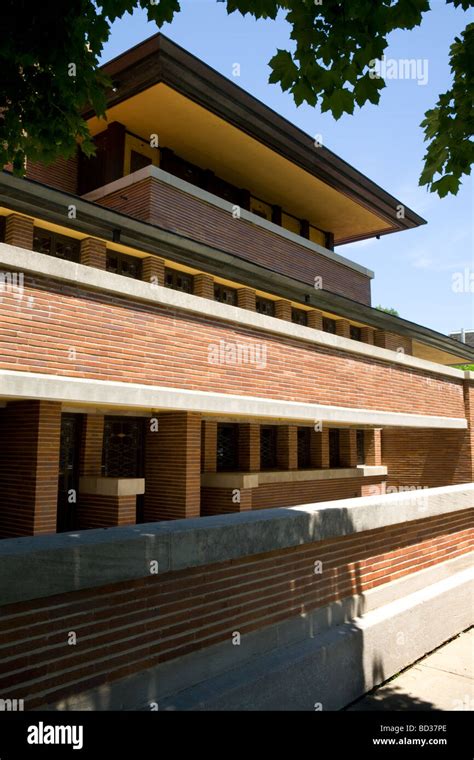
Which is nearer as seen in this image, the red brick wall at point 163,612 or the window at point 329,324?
→ the red brick wall at point 163,612

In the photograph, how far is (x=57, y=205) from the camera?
29.3 feet

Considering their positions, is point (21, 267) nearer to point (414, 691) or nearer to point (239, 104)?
point (414, 691)

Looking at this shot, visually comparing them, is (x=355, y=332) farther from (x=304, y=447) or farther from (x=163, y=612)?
(x=163, y=612)

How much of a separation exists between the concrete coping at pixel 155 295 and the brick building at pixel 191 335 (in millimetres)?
33

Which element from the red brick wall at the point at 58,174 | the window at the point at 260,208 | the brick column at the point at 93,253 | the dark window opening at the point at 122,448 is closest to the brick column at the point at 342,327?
the window at the point at 260,208

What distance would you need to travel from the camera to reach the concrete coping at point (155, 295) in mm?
6504

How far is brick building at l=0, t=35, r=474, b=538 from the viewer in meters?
7.36

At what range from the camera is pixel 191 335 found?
8.57 meters

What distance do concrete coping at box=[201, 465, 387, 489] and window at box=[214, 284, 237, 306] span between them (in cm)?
406

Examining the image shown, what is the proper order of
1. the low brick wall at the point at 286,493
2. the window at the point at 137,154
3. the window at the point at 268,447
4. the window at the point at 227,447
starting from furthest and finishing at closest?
the window at the point at 268,447 < the window at the point at 227,447 < the window at the point at 137,154 < the low brick wall at the point at 286,493

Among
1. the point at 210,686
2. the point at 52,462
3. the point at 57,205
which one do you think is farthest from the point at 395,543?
the point at 57,205

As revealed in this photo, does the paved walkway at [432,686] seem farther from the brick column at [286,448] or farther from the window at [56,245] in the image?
the window at [56,245]

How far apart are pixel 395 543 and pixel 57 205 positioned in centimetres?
748

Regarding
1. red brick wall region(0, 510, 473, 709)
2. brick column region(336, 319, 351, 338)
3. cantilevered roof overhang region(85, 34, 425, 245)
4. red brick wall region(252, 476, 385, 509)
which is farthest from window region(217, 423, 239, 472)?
cantilevered roof overhang region(85, 34, 425, 245)
